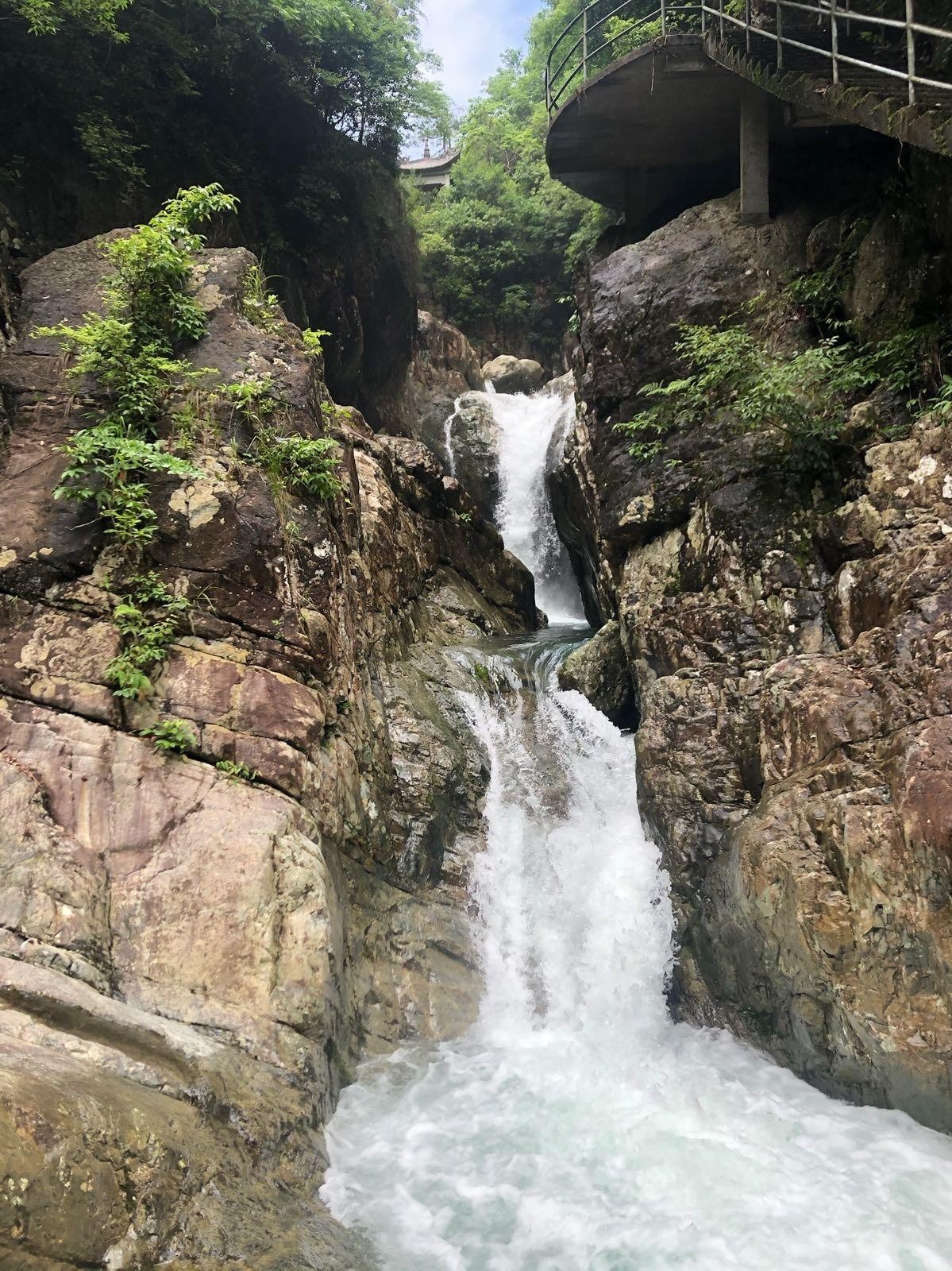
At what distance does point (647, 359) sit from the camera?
34.6 feet

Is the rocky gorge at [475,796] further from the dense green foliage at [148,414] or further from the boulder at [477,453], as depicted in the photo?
the boulder at [477,453]

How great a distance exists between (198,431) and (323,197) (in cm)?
1160

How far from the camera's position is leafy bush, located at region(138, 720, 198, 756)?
19.4 feet

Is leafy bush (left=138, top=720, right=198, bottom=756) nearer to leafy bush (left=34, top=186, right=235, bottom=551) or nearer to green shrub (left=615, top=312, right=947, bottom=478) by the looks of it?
leafy bush (left=34, top=186, right=235, bottom=551)

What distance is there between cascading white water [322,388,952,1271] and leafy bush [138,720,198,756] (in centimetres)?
312

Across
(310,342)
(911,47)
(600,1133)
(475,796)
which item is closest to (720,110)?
(911,47)

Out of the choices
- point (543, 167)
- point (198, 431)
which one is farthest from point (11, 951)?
point (543, 167)

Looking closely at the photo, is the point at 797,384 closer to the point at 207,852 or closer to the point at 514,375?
the point at 207,852

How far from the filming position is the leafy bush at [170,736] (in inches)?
233

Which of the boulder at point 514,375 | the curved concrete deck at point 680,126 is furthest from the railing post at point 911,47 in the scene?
the boulder at point 514,375

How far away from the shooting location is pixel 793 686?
7.12m

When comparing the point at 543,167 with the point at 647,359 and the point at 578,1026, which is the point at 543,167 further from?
the point at 578,1026

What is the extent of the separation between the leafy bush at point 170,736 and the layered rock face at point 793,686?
5039mm

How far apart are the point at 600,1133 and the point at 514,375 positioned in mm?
23830
